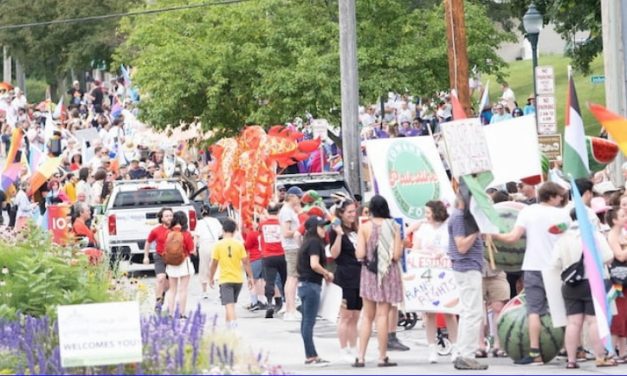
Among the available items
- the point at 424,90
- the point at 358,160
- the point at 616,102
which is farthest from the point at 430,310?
the point at 424,90

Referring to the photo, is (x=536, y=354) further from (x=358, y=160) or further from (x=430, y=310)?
(x=358, y=160)

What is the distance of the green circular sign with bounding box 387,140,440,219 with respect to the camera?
19.2 meters

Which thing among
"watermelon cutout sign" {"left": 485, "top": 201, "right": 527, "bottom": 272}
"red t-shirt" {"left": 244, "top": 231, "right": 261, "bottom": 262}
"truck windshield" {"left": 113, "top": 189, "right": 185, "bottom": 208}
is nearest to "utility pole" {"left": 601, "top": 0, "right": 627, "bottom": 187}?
"red t-shirt" {"left": 244, "top": 231, "right": 261, "bottom": 262}

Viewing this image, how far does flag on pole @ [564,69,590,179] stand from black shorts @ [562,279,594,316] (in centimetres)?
125

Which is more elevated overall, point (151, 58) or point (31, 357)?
point (151, 58)

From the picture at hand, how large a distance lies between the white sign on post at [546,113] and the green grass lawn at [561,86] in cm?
2047

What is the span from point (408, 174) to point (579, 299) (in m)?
2.93

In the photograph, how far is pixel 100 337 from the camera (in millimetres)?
13914

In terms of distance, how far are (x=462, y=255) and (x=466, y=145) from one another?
108cm

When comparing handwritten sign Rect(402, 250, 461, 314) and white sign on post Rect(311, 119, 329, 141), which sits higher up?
white sign on post Rect(311, 119, 329, 141)

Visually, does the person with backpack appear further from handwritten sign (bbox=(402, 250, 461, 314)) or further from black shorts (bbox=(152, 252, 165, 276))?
handwritten sign (bbox=(402, 250, 461, 314))

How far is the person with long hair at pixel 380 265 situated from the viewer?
1761cm

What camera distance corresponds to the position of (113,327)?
13.9m

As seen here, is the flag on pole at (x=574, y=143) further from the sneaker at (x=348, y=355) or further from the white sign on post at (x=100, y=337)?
the white sign on post at (x=100, y=337)
